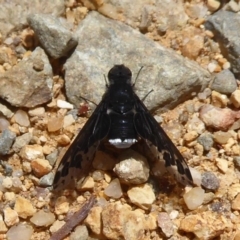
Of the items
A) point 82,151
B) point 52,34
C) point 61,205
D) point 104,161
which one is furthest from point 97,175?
point 52,34

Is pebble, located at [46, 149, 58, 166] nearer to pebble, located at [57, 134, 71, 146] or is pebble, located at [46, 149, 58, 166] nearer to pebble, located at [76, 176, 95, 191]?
pebble, located at [57, 134, 71, 146]

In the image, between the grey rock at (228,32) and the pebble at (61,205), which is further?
the grey rock at (228,32)

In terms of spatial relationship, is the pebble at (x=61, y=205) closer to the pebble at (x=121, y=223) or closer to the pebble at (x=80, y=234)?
the pebble at (x=80, y=234)

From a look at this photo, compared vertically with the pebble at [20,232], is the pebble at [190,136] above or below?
above

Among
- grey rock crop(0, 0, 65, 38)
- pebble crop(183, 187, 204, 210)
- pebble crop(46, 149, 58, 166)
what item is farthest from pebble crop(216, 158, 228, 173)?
grey rock crop(0, 0, 65, 38)

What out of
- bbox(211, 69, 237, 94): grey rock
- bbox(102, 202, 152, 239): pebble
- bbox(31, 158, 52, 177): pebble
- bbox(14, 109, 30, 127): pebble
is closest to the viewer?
bbox(102, 202, 152, 239): pebble

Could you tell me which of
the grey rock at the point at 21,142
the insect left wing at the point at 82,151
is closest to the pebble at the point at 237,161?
the insect left wing at the point at 82,151
